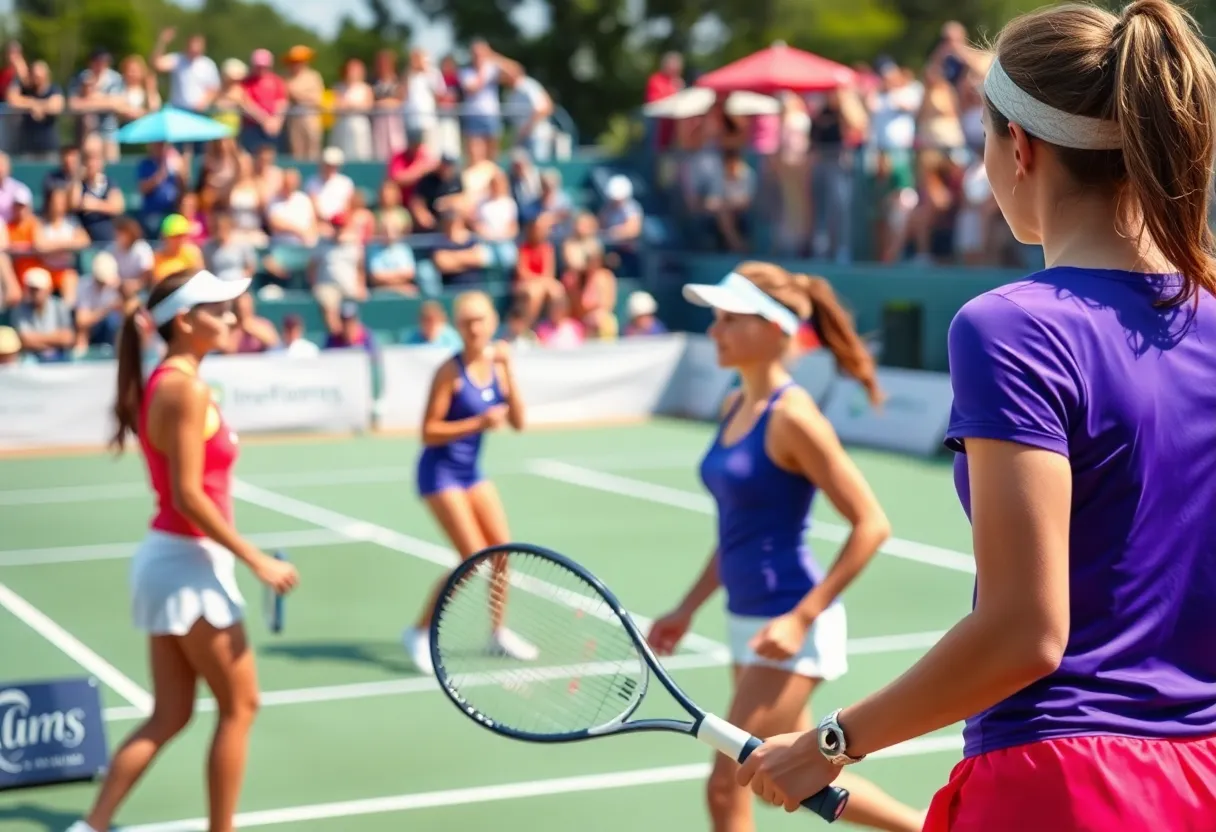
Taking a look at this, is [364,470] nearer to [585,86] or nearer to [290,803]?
[290,803]

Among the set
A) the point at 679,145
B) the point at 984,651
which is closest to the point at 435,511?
the point at 984,651

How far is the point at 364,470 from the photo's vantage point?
16.4 meters

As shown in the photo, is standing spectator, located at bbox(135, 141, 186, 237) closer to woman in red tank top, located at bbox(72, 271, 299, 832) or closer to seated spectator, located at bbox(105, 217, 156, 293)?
seated spectator, located at bbox(105, 217, 156, 293)

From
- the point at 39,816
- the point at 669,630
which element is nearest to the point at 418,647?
the point at 39,816

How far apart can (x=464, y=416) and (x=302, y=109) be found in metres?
13.3

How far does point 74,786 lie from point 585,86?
132ft

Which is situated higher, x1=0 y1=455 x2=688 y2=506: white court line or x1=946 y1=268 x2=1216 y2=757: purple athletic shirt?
x1=946 y1=268 x2=1216 y2=757: purple athletic shirt

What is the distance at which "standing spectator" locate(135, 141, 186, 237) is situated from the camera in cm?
2009

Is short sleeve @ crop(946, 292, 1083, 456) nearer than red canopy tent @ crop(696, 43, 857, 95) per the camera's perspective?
Yes

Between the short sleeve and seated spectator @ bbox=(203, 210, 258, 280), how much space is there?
16813mm

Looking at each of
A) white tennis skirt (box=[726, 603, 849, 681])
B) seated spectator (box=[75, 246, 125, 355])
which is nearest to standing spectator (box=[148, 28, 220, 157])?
seated spectator (box=[75, 246, 125, 355])

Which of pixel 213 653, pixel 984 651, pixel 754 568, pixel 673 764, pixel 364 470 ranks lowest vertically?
pixel 364 470

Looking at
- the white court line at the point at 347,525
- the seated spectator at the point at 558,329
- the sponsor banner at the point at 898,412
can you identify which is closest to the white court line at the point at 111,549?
the white court line at the point at 347,525

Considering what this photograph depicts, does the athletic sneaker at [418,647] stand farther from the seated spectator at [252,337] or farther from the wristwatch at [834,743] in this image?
the seated spectator at [252,337]
